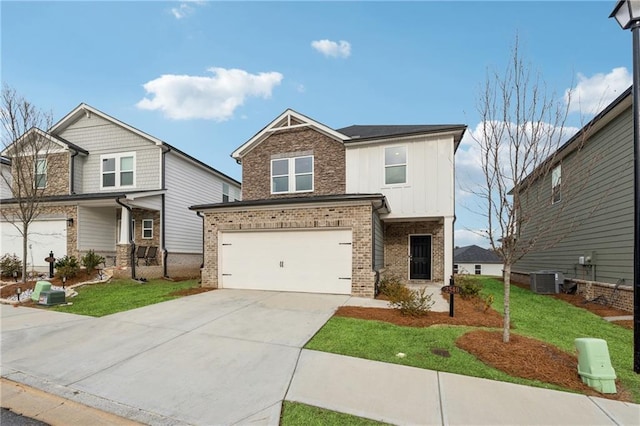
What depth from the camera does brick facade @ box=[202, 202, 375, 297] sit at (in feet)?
33.4

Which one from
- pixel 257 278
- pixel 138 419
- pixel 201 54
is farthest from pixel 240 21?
pixel 138 419

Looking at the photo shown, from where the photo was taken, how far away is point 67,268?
1230 cm

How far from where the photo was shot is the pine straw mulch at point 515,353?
4189 millimetres

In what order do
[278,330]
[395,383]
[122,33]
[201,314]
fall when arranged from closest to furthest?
[395,383] → [278,330] → [201,314] → [122,33]

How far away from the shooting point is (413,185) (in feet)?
41.8

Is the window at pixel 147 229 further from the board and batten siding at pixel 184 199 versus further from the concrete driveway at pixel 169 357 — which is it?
the concrete driveway at pixel 169 357

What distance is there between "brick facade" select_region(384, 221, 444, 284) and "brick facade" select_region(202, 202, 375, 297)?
4.68 metres

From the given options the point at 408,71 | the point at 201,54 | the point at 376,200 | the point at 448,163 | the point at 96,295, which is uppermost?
the point at 201,54

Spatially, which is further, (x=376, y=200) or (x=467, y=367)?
(x=376, y=200)

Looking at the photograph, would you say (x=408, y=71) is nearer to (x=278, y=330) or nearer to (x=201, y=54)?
(x=201, y=54)

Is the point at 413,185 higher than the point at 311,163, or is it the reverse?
the point at 311,163

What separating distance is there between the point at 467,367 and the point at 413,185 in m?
9.00

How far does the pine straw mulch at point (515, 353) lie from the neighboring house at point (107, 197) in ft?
39.2

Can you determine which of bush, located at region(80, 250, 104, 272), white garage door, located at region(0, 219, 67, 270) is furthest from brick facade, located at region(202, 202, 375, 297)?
white garage door, located at region(0, 219, 67, 270)
